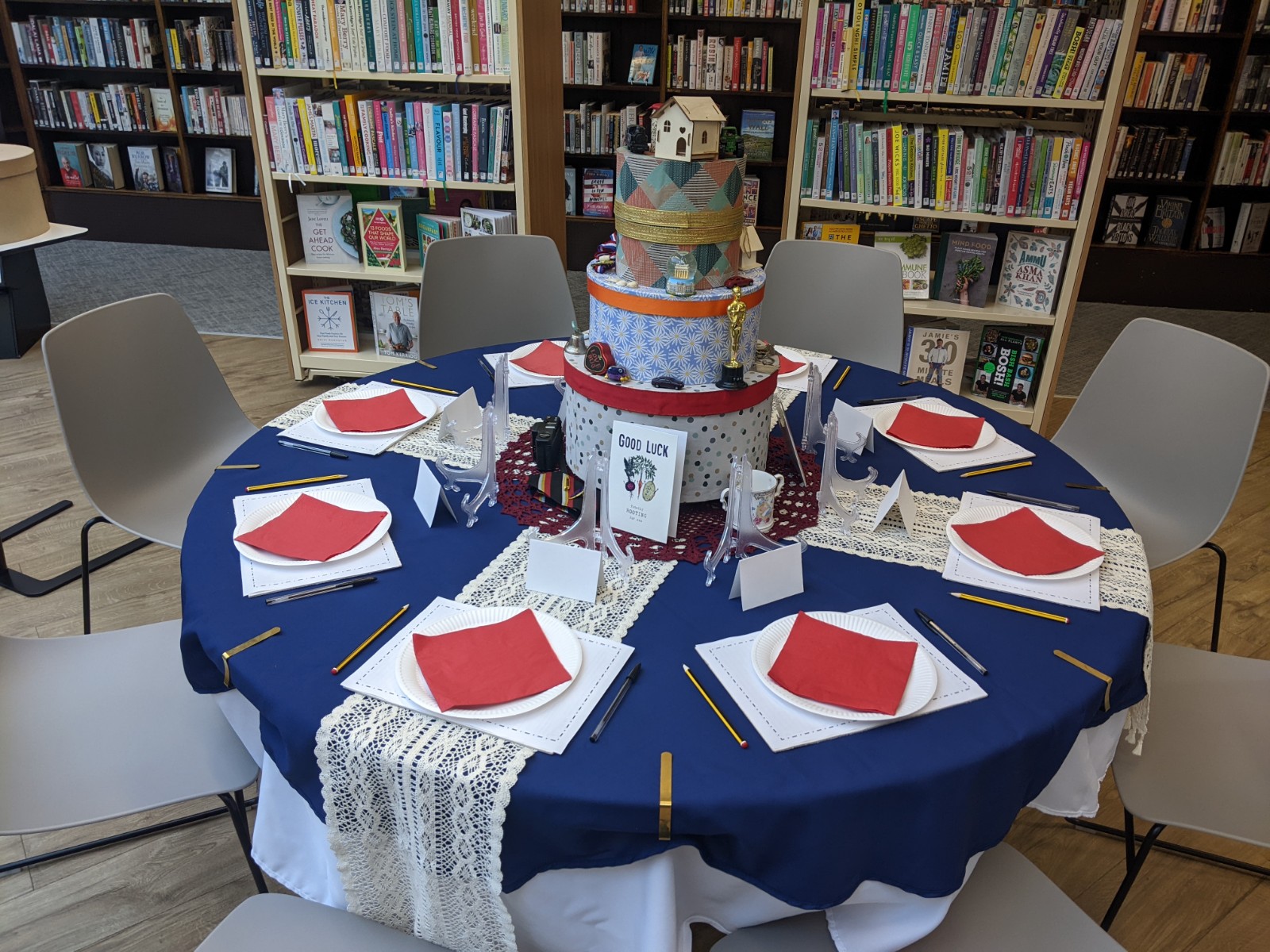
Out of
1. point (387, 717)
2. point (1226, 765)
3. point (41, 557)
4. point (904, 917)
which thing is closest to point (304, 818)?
point (387, 717)

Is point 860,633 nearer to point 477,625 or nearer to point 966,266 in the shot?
point 477,625

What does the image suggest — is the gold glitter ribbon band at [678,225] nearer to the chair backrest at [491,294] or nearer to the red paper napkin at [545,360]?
the red paper napkin at [545,360]

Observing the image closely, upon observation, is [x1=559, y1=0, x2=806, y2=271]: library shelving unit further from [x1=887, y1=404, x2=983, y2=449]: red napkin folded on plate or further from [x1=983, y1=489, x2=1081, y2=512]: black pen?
[x1=983, y1=489, x2=1081, y2=512]: black pen

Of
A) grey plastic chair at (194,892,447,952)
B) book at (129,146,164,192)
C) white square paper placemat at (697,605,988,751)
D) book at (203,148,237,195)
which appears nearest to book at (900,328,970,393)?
white square paper placemat at (697,605,988,751)

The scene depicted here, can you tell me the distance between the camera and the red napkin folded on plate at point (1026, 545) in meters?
1.48

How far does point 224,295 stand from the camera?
517 cm

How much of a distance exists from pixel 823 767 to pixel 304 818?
0.74m

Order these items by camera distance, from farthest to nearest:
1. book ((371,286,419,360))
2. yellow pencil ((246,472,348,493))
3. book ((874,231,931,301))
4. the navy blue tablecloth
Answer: book ((371,286,419,360))
book ((874,231,931,301))
yellow pencil ((246,472,348,493))
the navy blue tablecloth

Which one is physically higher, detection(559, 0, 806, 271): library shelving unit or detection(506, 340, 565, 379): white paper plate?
detection(559, 0, 806, 271): library shelving unit

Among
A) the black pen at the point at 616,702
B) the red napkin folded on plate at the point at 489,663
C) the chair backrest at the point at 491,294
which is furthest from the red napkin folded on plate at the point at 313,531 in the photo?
the chair backrest at the point at 491,294

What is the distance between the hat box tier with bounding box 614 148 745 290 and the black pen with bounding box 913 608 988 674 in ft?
2.03

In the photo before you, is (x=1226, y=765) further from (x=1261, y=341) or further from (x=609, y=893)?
(x=1261, y=341)

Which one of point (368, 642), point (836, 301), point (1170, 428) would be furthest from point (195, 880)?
point (1170, 428)

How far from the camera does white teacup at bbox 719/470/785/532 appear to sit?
5.04ft
